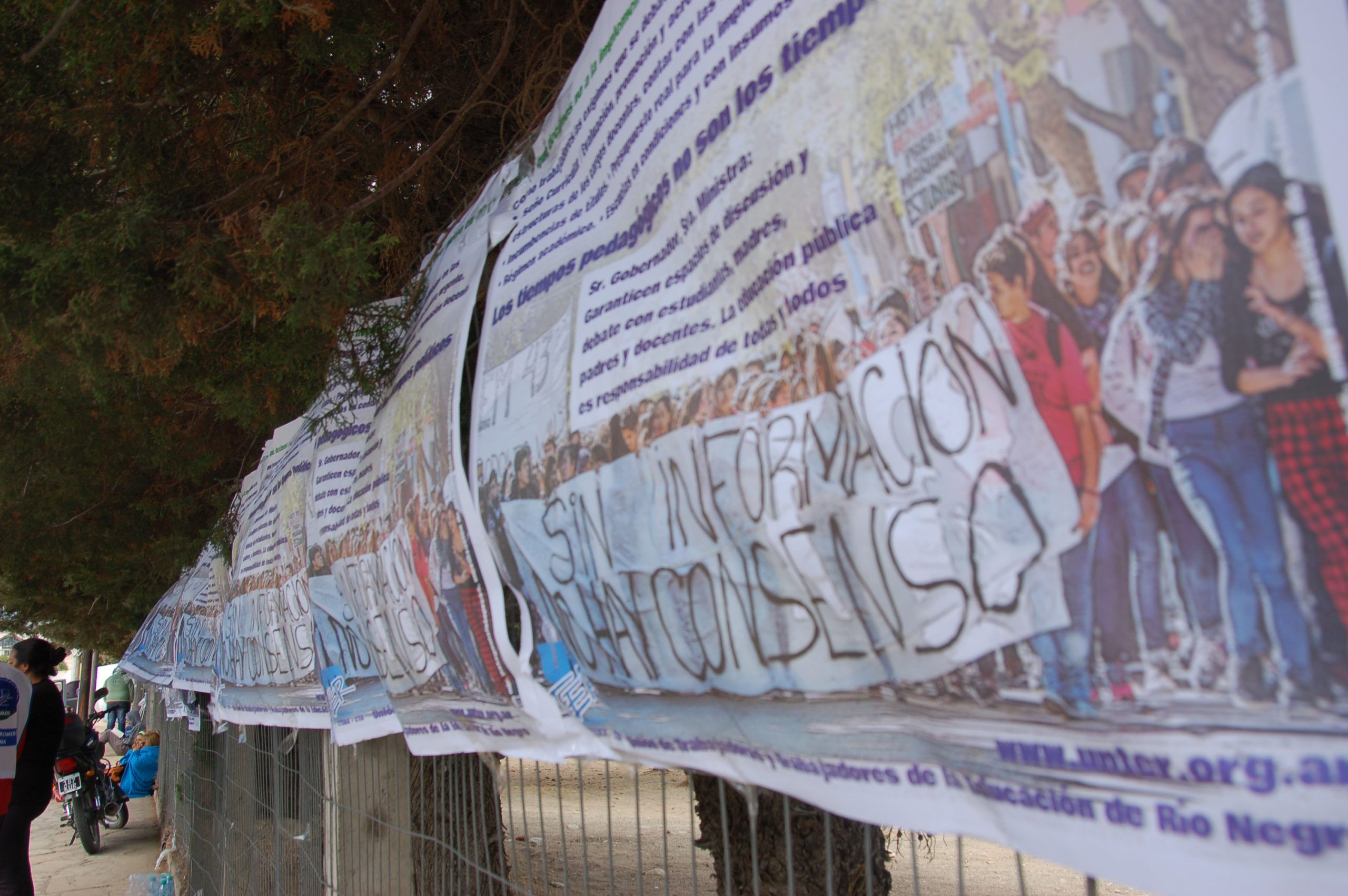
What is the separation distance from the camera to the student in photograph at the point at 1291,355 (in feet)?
2.86

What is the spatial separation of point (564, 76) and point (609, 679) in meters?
2.43

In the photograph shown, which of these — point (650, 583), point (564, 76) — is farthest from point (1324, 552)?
point (564, 76)

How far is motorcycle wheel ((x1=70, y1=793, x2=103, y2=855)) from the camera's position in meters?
13.3

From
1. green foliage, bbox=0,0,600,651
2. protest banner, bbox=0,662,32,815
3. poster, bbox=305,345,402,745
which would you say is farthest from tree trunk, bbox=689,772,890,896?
protest banner, bbox=0,662,32,815

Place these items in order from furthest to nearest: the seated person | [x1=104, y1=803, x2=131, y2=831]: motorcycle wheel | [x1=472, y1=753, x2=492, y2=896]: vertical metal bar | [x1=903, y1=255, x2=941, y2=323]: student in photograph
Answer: the seated person < [x1=104, y1=803, x2=131, y2=831]: motorcycle wheel < [x1=472, y1=753, x2=492, y2=896]: vertical metal bar < [x1=903, y1=255, x2=941, y2=323]: student in photograph

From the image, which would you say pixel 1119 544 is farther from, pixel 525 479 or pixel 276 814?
pixel 276 814

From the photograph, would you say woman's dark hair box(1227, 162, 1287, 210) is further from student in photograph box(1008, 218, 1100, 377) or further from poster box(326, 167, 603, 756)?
poster box(326, 167, 603, 756)

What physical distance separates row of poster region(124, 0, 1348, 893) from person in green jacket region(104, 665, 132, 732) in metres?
27.1

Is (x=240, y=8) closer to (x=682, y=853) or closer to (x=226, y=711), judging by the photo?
(x=226, y=711)

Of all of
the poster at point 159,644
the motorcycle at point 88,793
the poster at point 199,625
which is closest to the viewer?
the poster at point 199,625

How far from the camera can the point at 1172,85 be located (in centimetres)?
98

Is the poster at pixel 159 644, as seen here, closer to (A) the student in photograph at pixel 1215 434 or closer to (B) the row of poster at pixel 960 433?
(B) the row of poster at pixel 960 433

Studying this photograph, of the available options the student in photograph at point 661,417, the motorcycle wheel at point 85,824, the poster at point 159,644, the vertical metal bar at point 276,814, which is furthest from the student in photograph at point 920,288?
the motorcycle wheel at point 85,824

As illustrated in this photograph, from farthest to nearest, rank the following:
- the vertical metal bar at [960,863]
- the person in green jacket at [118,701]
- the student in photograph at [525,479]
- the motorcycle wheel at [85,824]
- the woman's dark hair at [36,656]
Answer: the person in green jacket at [118,701] → the motorcycle wheel at [85,824] → the woman's dark hair at [36,656] → the student in photograph at [525,479] → the vertical metal bar at [960,863]
